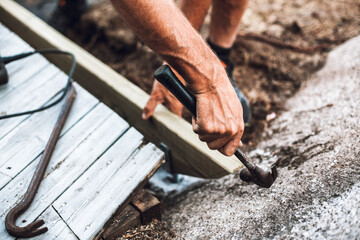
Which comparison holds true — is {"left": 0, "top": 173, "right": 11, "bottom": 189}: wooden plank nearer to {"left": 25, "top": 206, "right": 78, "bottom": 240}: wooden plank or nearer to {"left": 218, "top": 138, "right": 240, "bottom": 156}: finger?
{"left": 25, "top": 206, "right": 78, "bottom": 240}: wooden plank

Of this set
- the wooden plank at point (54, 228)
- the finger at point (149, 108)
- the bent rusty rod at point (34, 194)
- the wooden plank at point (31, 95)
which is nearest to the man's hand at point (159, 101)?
the finger at point (149, 108)

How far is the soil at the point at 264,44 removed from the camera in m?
2.72

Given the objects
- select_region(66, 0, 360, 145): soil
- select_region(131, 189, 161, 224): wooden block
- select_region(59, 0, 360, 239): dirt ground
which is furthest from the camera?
select_region(66, 0, 360, 145): soil

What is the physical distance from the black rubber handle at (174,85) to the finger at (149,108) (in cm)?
55

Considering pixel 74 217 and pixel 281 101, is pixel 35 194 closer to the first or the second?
pixel 74 217

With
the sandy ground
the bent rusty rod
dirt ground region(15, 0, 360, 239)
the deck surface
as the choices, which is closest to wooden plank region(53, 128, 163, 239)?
the deck surface

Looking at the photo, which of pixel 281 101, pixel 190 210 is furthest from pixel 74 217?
pixel 281 101

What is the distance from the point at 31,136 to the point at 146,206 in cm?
75

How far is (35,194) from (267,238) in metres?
1.06

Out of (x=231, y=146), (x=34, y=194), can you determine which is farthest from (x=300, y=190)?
(x=34, y=194)

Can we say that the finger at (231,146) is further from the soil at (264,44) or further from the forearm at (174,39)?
the soil at (264,44)

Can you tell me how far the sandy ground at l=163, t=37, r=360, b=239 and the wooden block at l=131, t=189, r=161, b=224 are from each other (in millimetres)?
130

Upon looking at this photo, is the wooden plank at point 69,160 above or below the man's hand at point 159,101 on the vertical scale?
above

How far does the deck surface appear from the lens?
4.65 feet
